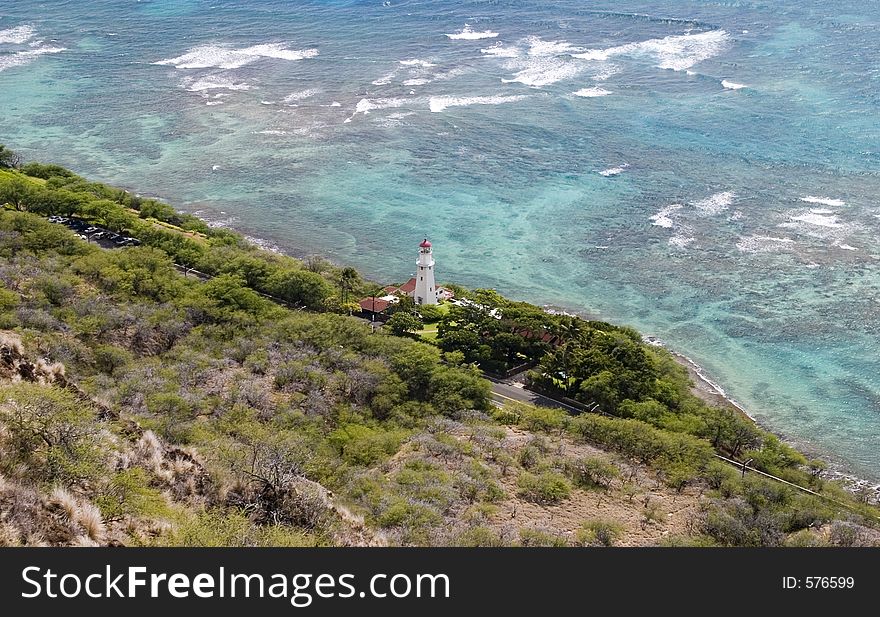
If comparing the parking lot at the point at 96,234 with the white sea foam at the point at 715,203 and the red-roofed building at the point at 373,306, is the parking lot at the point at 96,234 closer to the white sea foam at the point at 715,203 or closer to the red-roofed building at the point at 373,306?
the red-roofed building at the point at 373,306

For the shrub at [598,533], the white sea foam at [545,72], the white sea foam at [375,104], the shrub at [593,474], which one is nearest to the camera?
the shrub at [598,533]

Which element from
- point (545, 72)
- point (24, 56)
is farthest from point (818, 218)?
point (24, 56)

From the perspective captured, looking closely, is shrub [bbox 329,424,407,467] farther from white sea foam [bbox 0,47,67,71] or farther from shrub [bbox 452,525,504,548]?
white sea foam [bbox 0,47,67,71]

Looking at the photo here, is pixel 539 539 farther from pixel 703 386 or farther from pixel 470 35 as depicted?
pixel 470 35

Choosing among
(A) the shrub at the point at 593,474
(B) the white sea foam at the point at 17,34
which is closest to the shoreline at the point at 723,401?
(A) the shrub at the point at 593,474

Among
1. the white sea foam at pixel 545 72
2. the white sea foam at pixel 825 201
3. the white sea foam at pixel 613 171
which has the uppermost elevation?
the white sea foam at pixel 545 72

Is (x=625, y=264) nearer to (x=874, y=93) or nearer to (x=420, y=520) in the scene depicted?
(x=420, y=520)
